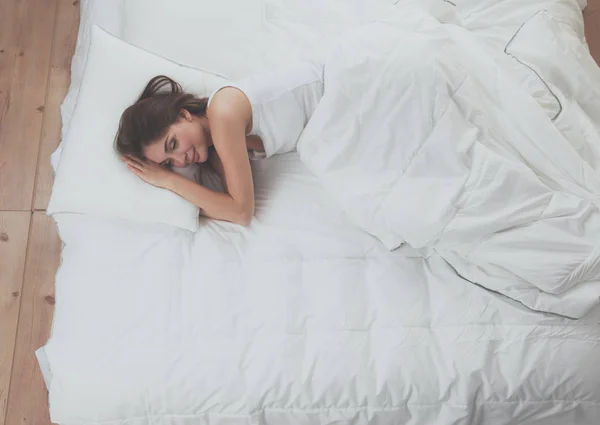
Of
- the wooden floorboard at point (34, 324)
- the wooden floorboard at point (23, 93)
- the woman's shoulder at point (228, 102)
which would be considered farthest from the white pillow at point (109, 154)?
the wooden floorboard at point (23, 93)

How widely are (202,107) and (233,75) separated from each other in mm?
196

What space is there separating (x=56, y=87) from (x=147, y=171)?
2.72 feet

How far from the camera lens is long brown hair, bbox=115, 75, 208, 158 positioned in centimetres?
123

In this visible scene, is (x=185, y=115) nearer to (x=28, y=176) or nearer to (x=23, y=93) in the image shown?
(x=28, y=176)

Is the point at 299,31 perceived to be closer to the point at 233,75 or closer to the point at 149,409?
the point at 233,75

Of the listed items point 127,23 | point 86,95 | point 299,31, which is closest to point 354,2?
point 299,31

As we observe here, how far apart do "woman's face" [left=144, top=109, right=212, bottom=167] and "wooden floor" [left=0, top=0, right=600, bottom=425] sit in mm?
593

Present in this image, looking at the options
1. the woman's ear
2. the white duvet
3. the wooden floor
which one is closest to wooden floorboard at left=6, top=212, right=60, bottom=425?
the wooden floor

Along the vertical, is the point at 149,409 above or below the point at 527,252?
below

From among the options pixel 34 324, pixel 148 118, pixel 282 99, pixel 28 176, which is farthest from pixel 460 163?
pixel 28 176

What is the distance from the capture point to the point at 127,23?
1.57 meters

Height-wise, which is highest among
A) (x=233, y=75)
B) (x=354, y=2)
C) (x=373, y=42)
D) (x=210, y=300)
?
(x=354, y=2)

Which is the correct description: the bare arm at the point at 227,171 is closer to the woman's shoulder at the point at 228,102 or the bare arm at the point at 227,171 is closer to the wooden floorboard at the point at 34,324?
the woman's shoulder at the point at 228,102

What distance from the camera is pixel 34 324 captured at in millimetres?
1594
